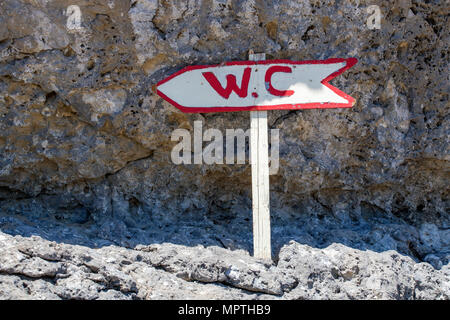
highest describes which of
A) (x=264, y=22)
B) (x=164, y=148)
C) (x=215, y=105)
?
(x=264, y=22)

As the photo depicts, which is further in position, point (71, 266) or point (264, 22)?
point (264, 22)

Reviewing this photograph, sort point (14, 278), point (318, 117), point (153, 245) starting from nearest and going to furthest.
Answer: point (14, 278)
point (153, 245)
point (318, 117)

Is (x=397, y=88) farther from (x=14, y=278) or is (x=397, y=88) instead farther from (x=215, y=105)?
(x=14, y=278)

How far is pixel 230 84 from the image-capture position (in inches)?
132

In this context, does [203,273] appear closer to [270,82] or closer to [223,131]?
[223,131]

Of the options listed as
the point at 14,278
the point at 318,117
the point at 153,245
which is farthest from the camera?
the point at 318,117

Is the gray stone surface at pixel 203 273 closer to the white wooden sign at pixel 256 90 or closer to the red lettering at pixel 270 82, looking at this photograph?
the white wooden sign at pixel 256 90

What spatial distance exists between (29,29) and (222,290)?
215cm

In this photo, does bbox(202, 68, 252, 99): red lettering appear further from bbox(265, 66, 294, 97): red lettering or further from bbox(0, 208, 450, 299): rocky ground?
bbox(0, 208, 450, 299): rocky ground

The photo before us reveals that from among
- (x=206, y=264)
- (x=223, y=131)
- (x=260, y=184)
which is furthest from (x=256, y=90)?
(x=206, y=264)

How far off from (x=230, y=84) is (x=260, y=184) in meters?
0.71

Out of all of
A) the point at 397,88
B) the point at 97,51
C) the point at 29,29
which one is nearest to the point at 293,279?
the point at 397,88

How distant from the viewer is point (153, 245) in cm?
327

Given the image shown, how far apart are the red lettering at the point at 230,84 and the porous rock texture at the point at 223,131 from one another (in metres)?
0.17
